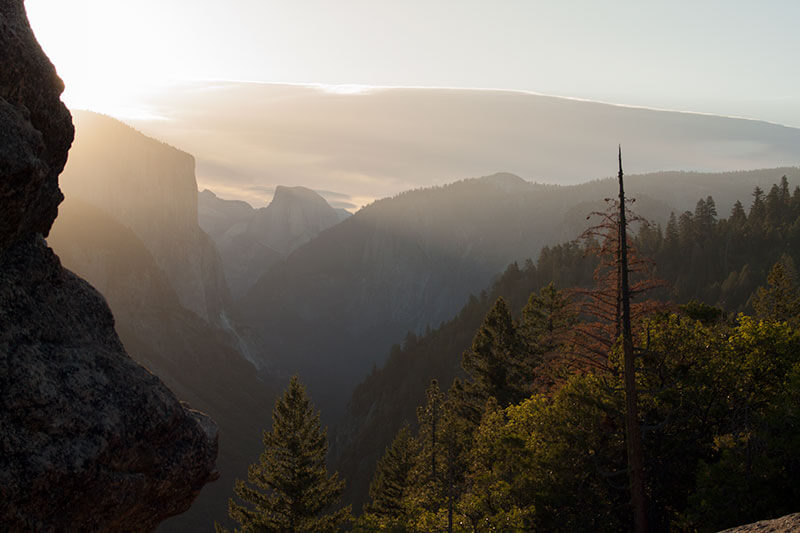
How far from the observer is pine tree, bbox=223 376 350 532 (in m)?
24.5

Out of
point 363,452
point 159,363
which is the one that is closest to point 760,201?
point 363,452

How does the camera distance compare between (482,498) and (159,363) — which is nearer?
(482,498)

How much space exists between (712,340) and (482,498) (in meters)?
8.80

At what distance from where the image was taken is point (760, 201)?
120m

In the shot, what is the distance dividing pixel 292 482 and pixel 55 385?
60.7 ft

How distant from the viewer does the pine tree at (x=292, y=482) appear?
2447cm

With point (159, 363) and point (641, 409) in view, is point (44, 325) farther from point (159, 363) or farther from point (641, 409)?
point (159, 363)

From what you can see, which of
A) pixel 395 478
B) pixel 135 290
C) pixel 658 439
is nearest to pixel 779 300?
pixel 395 478

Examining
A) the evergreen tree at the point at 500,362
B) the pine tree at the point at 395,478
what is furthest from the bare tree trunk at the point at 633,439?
the pine tree at the point at 395,478

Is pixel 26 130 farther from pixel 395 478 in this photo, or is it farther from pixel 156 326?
pixel 156 326

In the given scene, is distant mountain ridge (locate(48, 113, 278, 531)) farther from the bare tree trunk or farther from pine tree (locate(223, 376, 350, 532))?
the bare tree trunk

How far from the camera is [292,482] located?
24891mm

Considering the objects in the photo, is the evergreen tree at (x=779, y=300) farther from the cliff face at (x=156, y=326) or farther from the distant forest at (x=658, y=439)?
the cliff face at (x=156, y=326)

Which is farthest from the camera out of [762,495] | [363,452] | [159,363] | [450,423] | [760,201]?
[159,363]
